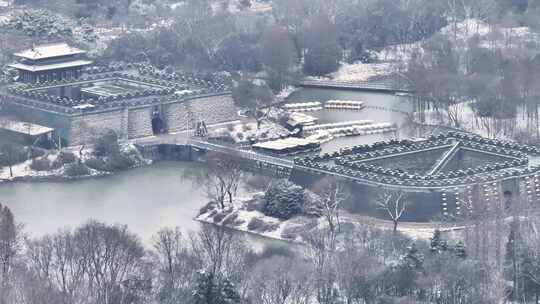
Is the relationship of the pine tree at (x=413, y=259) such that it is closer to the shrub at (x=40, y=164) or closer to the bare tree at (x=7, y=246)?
the bare tree at (x=7, y=246)

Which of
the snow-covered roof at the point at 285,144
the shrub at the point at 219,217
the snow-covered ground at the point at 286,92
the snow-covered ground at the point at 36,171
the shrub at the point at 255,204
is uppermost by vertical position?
the snow-covered ground at the point at 286,92

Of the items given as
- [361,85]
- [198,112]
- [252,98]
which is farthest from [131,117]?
[361,85]

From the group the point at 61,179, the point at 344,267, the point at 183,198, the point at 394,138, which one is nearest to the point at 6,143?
the point at 61,179

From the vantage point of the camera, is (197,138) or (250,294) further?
(197,138)

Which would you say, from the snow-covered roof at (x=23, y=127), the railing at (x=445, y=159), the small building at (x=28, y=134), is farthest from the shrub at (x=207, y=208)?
the snow-covered roof at (x=23, y=127)

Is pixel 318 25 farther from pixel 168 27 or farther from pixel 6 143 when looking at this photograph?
pixel 6 143

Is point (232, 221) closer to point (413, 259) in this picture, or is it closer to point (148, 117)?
point (413, 259)
